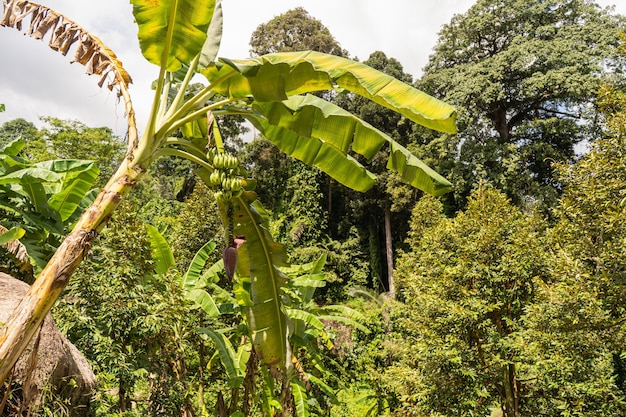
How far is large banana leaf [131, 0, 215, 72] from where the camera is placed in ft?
6.78

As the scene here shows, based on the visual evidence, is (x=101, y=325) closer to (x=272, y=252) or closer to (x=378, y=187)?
(x=272, y=252)

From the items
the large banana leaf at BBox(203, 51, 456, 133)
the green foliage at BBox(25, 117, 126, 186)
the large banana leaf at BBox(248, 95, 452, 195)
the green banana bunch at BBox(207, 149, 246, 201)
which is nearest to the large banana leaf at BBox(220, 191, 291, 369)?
the green banana bunch at BBox(207, 149, 246, 201)

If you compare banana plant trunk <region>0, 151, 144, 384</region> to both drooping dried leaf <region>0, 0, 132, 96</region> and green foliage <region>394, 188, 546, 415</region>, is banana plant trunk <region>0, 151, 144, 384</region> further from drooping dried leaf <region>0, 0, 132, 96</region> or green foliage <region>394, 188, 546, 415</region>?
green foliage <region>394, 188, 546, 415</region>

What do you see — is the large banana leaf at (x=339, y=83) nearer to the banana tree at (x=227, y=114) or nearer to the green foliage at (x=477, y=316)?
the banana tree at (x=227, y=114)

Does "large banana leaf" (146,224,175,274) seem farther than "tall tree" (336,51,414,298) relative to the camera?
No

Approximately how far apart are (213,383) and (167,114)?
561 cm

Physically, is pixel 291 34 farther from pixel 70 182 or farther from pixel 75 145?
pixel 70 182

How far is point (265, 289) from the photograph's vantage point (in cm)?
312

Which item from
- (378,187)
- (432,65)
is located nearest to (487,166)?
(378,187)

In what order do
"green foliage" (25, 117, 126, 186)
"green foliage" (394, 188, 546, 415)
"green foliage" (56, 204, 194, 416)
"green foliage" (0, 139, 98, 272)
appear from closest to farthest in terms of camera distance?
"green foliage" (56, 204, 194, 416), "green foliage" (0, 139, 98, 272), "green foliage" (394, 188, 546, 415), "green foliage" (25, 117, 126, 186)

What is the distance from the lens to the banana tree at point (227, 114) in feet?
6.28

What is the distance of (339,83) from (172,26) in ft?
2.88

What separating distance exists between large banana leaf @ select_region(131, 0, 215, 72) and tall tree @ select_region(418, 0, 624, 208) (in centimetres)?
1411

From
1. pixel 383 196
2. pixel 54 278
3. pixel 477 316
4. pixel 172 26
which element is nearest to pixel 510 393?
pixel 477 316
